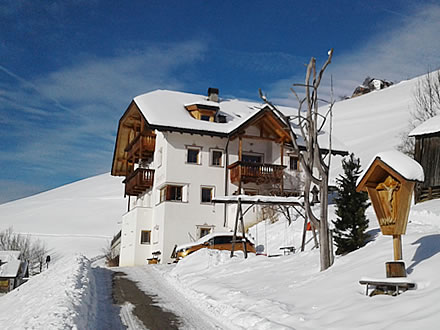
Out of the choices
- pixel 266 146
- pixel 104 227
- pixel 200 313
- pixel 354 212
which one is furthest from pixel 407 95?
pixel 200 313

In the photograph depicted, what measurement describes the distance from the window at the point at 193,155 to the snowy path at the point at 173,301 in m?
13.2

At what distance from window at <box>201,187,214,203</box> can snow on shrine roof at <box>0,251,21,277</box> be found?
87.6 feet

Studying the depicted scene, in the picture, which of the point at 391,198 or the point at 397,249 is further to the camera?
the point at 391,198

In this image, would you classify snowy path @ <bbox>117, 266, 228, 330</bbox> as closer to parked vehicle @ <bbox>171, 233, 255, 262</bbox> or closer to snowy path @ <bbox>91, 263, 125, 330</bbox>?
snowy path @ <bbox>91, 263, 125, 330</bbox>

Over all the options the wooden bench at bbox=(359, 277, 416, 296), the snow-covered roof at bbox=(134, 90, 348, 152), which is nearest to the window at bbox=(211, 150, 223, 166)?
the snow-covered roof at bbox=(134, 90, 348, 152)

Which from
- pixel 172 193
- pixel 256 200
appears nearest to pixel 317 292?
pixel 256 200

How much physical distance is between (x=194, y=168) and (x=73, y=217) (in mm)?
90847

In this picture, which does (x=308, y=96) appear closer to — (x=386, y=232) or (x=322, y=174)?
(x=322, y=174)

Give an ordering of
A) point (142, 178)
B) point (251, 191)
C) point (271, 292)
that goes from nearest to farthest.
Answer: point (271, 292) → point (251, 191) → point (142, 178)

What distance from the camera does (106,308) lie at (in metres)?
12.1

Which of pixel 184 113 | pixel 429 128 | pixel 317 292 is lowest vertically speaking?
pixel 317 292

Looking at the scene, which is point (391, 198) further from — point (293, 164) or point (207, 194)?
point (293, 164)

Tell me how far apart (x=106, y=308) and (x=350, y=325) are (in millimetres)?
5995

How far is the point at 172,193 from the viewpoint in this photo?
109 feet
